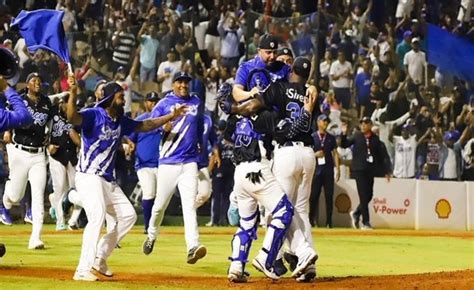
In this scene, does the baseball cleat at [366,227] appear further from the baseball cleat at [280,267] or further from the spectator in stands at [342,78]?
the baseball cleat at [280,267]

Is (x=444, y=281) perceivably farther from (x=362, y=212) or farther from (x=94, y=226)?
(x=362, y=212)

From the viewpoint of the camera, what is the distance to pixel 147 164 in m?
19.9

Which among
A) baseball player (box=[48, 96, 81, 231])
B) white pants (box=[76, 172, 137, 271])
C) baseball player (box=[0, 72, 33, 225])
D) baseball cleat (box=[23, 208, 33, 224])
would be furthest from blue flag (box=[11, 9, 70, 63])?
baseball cleat (box=[23, 208, 33, 224])

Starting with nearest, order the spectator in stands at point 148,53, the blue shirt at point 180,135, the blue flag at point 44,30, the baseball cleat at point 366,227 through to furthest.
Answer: the blue flag at point 44,30
the blue shirt at point 180,135
the spectator in stands at point 148,53
the baseball cleat at point 366,227

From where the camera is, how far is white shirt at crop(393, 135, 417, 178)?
1040 inches

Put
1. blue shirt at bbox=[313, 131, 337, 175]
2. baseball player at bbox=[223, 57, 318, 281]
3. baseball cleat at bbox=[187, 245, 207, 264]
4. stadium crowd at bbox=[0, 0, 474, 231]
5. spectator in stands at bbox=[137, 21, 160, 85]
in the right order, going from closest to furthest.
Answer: baseball player at bbox=[223, 57, 318, 281]
baseball cleat at bbox=[187, 245, 207, 264]
stadium crowd at bbox=[0, 0, 474, 231]
spectator in stands at bbox=[137, 21, 160, 85]
blue shirt at bbox=[313, 131, 337, 175]

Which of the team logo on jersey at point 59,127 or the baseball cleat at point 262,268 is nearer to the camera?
the baseball cleat at point 262,268

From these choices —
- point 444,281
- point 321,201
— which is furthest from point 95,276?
point 321,201

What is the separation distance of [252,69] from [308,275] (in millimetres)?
2358

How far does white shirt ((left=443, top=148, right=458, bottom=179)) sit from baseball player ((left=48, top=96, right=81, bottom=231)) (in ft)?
32.2

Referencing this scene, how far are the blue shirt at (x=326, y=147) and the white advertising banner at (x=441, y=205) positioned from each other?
2682mm

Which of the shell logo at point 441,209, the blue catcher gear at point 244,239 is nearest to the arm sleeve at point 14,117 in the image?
the blue catcher gear at point 244,239

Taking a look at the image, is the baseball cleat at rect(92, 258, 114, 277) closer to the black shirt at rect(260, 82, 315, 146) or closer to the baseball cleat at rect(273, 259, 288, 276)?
the baseball cleat at rect(273, 259, 288, 276)

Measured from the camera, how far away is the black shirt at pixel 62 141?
21312mm
